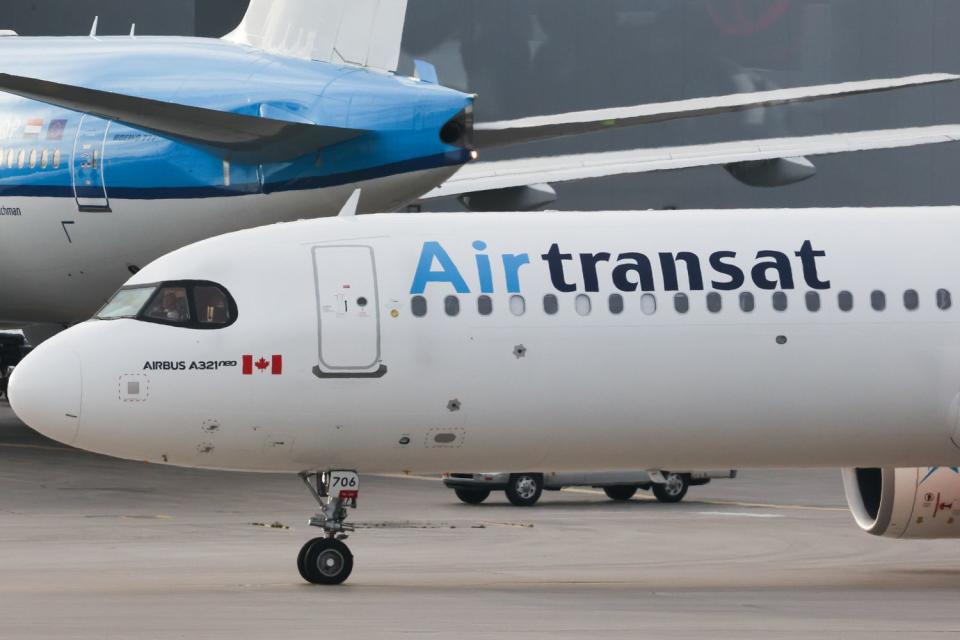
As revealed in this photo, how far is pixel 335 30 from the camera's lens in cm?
3491

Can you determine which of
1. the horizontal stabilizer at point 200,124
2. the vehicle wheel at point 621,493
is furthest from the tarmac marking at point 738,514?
the horizontal stabilizer at point 200,124

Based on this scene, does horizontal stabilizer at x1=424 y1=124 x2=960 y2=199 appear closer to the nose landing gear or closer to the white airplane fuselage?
the white airplane fuselage

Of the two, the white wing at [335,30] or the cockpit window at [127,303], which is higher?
the white wing at [335,30]

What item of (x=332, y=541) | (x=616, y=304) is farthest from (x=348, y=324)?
(x=616, y=304)

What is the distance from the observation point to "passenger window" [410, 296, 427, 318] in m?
20.2

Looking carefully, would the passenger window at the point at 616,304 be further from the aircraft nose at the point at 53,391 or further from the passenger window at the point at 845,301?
the aircraft nose at the point at 53,391

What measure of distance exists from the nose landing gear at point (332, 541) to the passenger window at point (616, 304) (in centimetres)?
329

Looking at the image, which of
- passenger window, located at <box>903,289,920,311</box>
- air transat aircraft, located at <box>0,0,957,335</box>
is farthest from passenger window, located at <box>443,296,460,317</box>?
air transat aircraft, located at <box>0,0,957,335</box>

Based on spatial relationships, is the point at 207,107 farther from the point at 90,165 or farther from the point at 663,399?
the point at 663,399

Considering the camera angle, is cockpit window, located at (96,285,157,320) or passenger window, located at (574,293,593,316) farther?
passenger window, located at (574,293,593,316)

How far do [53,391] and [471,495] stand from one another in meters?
15.9

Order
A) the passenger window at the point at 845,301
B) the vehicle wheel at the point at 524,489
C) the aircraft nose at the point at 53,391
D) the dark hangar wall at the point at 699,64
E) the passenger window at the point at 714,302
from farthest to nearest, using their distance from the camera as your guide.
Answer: the dark hangar wall at the point at 699,64
the vehicle wheel at the point at 524,489
the passenger window at the point at 845,301
the passenger window at the point at 714,302
the aircraft nose at the point at 53,391

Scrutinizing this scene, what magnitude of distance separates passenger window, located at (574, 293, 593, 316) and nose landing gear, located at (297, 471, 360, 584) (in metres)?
2.99

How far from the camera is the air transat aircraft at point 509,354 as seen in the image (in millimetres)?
19875
